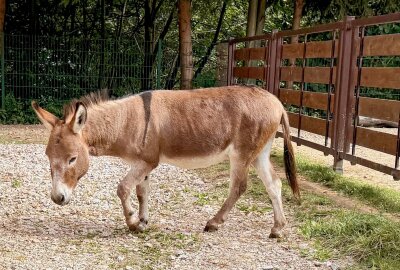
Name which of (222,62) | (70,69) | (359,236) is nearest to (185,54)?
(222,62)

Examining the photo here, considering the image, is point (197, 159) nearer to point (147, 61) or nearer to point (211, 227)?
point (211, 227)

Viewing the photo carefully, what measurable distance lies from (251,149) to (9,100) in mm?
10708

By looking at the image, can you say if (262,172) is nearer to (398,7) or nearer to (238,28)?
(398,7)

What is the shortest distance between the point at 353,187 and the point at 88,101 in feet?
12.2

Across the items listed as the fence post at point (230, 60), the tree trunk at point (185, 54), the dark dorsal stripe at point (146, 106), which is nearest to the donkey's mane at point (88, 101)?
the dark dorsal stripe at point (146, 106)

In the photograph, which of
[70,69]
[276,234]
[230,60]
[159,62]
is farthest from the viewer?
[70,69]

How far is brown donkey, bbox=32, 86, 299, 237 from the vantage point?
17.4 feet

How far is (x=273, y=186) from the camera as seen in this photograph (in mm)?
5527

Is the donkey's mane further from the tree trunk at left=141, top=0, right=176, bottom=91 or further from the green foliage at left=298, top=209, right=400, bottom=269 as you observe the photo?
the tree trunk at left=141, top=0, right=176, bottom=91

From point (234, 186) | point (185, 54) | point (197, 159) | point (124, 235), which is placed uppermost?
point (185, 54)

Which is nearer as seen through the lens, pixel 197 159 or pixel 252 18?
pixel 197 159

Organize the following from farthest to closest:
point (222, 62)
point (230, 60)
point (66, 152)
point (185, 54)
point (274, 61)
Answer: point (222, 62), point (185, 54), point (230, 60), point (274, 61), point (66, 152)

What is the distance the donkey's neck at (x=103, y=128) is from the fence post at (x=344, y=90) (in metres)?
3.21

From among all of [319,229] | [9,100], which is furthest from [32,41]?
[319,229]
